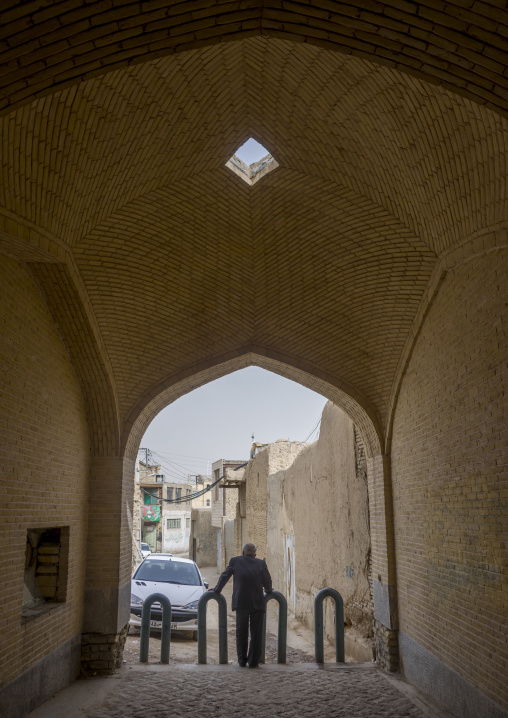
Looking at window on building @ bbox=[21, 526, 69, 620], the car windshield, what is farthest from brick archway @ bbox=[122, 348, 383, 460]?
the car windshield

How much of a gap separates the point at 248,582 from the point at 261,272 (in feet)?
12.2

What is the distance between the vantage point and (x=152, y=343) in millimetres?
7641

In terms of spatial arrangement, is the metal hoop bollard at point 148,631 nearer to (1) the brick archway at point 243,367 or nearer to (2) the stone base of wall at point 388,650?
(1) the brick archway at point 243,367

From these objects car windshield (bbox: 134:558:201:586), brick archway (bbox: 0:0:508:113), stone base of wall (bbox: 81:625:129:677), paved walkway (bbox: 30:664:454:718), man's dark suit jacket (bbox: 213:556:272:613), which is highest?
brick archway (bbox: 0:0:508:113)

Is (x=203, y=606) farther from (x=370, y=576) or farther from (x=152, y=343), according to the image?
(x=152, y=343)

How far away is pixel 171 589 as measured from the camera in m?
10.6

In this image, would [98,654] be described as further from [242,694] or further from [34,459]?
[34,459]

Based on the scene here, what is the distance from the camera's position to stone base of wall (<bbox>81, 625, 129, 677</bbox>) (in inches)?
283

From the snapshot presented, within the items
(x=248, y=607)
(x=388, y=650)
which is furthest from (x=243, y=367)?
(x=388, y=650)

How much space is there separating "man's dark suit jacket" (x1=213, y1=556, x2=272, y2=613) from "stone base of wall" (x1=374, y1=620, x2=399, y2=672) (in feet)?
5.00

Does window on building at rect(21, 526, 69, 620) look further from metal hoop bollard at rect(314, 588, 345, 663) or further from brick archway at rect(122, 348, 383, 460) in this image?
metal hoop bollard at rect(314, 588, 345, 663)

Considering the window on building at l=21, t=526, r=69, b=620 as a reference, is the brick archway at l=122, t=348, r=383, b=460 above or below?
above

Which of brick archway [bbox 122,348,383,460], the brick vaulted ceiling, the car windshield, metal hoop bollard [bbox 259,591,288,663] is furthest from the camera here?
the car windshield

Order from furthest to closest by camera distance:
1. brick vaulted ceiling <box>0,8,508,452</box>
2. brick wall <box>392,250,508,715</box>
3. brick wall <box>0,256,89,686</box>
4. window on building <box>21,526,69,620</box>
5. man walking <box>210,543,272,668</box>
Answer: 1. man walking <box>210,543,272,668</box>
2. window on building <box>21,526,69,620</box>
3. brick wall <box>0,256,89,686</box>
4. brick wall <box>392,250,508,715</box>
5. brick vaulted ceiling <box>0,8,508,452</box>
